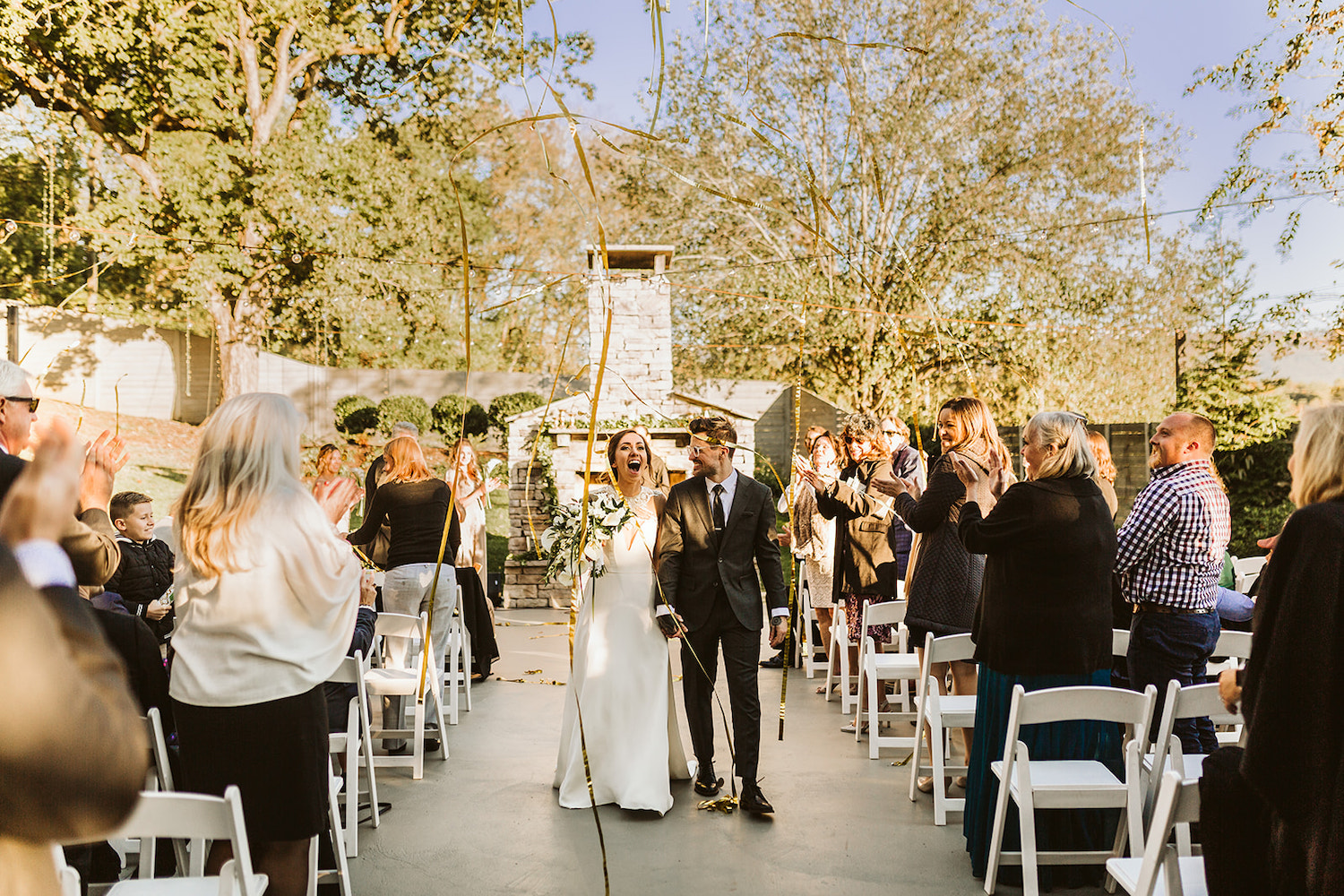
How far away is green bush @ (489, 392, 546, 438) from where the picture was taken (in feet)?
62.8

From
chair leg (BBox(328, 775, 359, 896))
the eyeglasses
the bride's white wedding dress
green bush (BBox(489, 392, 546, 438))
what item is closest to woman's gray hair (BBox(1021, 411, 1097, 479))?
the bride's white wedding dress

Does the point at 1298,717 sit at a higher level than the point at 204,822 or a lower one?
higher

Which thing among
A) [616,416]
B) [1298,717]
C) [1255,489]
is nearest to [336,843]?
[1298,717]

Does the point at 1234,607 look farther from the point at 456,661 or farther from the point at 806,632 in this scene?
the point at 456,661

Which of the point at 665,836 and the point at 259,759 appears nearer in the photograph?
the point at 259,759

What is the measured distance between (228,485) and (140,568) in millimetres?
2470

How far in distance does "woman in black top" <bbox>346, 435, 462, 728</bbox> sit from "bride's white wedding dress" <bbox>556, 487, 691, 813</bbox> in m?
1.48

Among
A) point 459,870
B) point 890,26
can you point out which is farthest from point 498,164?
point 459,870

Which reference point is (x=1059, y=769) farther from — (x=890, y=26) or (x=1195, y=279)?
(x=890, y=26)

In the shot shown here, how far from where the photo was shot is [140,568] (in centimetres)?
460

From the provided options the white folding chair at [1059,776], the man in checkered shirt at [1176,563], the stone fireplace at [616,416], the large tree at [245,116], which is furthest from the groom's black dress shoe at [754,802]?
the large tree at [245,116]

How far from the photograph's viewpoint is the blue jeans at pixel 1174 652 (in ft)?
13.3

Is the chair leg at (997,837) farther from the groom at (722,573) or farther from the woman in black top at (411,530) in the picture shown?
the woman in black top at (411,530)

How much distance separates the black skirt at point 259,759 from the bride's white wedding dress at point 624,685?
2.04 metres
